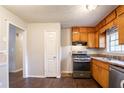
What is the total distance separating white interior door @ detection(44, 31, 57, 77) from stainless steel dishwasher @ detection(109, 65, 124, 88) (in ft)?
10.3

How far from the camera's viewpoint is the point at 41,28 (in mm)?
6457

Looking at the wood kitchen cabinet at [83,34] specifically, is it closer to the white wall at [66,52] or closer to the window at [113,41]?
the white wall at [66,52]

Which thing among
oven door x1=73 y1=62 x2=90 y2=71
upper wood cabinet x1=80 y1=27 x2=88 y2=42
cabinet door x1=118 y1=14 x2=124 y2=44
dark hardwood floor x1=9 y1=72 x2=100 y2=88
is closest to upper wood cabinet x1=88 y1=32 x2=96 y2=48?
upper wood cabinet x1=80 y1=27 x2=88 y2=42

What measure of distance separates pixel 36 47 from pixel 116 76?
389cm

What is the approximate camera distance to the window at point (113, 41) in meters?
5.16

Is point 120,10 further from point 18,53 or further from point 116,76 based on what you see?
point 18,53

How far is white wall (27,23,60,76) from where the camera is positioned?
6450mm

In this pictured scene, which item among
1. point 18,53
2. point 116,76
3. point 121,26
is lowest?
point 116,76

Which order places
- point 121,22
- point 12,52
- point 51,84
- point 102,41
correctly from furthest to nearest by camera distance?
point 12,52
point 102,41
point 51,84
point 121,22

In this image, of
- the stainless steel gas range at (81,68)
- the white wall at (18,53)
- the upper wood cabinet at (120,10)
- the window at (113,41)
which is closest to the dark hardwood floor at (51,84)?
the stainless steel gas range at (81,68)

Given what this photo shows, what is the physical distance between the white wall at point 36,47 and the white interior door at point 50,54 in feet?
0.54

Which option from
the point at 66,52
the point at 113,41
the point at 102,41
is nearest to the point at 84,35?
the point at 102,41

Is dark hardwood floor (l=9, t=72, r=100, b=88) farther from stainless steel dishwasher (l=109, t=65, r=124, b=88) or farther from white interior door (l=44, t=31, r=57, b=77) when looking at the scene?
stainless steel dishwasher (l=109, t=65, r=124, b=88)

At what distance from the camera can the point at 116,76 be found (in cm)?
333
